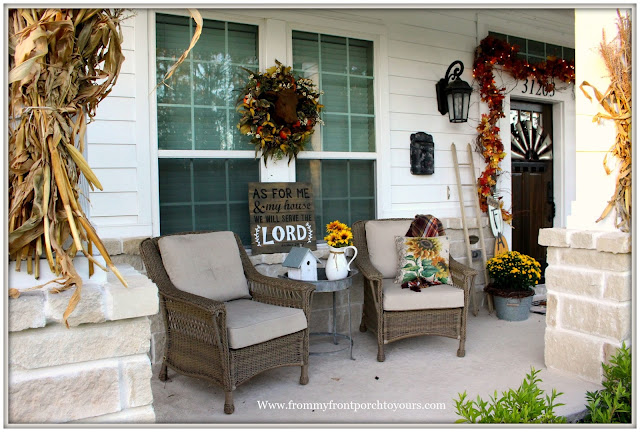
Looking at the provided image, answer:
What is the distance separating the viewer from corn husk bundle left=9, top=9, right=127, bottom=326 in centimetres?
120

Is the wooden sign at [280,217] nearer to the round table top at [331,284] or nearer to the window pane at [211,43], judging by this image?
the round table top at [331,284]

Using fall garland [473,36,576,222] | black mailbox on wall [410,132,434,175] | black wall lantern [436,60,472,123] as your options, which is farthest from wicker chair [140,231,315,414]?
fall garland [473,36,576,222]

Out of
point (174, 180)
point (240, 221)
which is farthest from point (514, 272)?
point (174, 180)

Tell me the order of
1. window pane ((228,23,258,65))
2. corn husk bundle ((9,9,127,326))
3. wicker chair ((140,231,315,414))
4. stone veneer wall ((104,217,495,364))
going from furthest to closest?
window pane ((228,23,258,65)) → stone veneer wall ((104,217,495,364)) → wicker chair ((140,231,315,414)) → corn husk bundle ((9,9,127,326))

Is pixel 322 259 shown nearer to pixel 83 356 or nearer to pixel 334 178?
pixel 334 178

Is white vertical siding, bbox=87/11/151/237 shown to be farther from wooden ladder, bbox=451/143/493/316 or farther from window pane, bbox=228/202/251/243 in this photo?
wooden ladder, bbox=451/143/493/316

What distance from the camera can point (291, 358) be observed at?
9.41 ft

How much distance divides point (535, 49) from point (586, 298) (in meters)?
3.21

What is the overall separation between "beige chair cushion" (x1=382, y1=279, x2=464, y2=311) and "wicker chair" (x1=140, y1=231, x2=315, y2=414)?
660 millimetres

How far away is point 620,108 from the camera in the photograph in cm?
274

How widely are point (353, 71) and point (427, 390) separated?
2559 millimetres

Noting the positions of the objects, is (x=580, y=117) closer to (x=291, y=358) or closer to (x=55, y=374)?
(x=291, y=358)

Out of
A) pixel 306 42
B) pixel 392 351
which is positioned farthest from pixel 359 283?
pixel 306 42

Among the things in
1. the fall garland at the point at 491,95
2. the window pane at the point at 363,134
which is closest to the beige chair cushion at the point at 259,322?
the window pane at the point at 363,134
